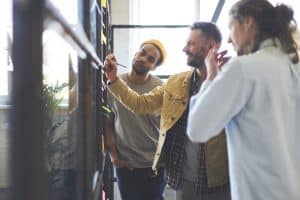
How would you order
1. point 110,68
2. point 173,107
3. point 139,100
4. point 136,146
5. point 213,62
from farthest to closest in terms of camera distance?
1. point 136,146
2. point 139,100
3. point 173,107
4. point 110,68
5. point 213,62

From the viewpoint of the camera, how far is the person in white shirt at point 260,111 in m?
1.32

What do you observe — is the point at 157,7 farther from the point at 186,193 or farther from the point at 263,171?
the point at 263,171

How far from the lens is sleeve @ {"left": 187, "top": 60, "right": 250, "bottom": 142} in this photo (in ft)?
4.29

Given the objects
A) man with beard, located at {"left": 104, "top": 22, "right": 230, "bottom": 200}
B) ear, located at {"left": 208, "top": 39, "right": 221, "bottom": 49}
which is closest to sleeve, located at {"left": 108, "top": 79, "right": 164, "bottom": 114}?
man with beard, located at {"left": 104, "top": 22, "right": 230, "bottom": 200}

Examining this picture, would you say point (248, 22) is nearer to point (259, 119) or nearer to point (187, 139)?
point (259, 119)

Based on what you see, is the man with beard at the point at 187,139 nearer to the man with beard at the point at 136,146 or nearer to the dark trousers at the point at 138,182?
the man with beard at the point at 136,146

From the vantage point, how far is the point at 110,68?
183 cm

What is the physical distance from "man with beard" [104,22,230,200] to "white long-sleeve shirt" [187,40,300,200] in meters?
0.44

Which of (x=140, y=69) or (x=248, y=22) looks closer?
(x=248, y=22)

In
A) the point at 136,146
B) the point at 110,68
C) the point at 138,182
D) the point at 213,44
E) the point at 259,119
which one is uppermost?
the point at 213,44

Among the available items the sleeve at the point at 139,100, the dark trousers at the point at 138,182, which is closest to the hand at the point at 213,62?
the sleeve at the point at 139,100

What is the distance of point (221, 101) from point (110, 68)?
2.16ft

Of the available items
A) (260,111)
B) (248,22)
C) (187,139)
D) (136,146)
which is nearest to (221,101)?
(260,111)

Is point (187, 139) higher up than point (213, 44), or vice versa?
point (213, 44)
